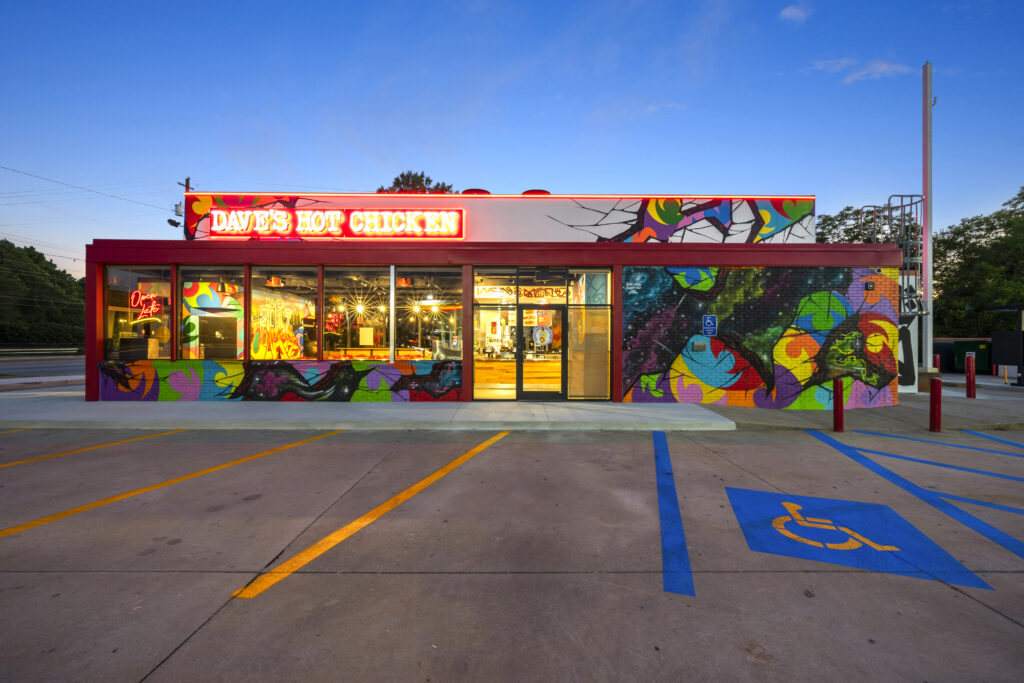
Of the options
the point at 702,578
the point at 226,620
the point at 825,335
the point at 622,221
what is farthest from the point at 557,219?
the point at 226,620

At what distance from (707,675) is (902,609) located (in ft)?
5.57

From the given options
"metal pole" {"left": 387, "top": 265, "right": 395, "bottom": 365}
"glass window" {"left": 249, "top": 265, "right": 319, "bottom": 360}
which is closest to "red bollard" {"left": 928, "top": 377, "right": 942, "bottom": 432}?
"metal pole" {"left": 387, "top": 265, "right": 395, "bottom": 365}

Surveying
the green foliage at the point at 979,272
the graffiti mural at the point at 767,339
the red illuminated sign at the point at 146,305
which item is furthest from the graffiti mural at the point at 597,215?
the green foliage at the point at 979,272

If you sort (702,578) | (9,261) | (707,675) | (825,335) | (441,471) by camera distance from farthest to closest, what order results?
(9,261)
(825,335)
(441,471)
(702,578)
(707,675)

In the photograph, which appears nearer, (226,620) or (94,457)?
(226,620)

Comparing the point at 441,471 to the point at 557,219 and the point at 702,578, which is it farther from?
the point at 557,219

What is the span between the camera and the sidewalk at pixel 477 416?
9.12 meters

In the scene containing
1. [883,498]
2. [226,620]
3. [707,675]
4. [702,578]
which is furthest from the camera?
[883,498]

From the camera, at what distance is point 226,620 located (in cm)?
287

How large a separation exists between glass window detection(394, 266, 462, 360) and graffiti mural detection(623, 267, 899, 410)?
4762 millimetres

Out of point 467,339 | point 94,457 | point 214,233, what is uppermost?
point 214,233

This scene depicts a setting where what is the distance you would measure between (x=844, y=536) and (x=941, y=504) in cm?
184

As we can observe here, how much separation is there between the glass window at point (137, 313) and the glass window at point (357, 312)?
14.4 ft

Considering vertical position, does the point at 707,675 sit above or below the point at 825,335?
below
